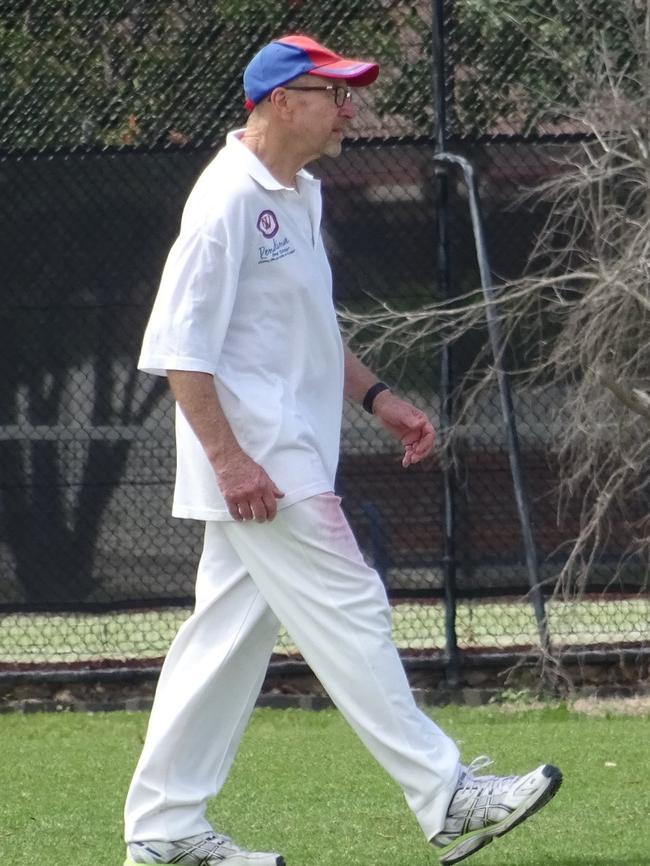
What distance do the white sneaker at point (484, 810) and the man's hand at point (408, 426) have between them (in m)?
0.88

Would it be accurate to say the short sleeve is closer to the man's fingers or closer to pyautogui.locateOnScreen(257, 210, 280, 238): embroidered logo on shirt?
pyautogui.locateOnScreen(257, 210, 280, 238): embroidered logo on shirt

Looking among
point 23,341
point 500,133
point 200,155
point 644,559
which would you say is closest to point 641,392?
point 644,559

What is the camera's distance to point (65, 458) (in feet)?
21.9

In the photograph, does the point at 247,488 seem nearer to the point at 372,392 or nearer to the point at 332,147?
the point at 372,392

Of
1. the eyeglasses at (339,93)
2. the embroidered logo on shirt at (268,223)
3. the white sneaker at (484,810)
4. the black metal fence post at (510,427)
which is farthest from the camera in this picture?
the black metal fence post at (510,427)

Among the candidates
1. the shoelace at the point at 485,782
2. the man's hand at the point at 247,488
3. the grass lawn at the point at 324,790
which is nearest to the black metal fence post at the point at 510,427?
the grass lawn at the point at 324,790

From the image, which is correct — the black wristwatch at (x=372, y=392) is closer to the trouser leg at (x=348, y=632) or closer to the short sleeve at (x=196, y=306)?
the trouser leg at (x=348, y=632)

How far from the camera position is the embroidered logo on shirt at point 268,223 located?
12.2 ft

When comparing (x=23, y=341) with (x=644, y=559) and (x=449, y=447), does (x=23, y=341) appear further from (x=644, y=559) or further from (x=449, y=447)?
(x=644, y=559)

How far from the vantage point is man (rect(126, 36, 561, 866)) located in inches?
142

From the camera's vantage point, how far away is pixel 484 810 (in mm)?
3588

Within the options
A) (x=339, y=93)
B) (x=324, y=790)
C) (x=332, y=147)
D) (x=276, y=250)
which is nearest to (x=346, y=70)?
(x=339, y=93)

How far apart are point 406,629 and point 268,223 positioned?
351 centimetres

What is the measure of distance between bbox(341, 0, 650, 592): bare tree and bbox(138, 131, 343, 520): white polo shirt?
2.59 meters
